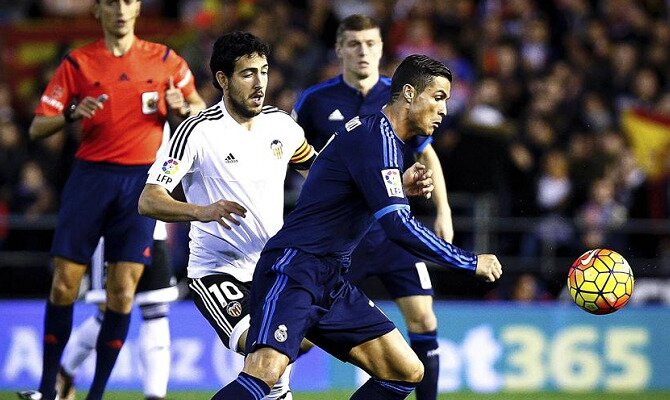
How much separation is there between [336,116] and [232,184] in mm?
1921

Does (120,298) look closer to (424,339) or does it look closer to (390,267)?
(390,267)

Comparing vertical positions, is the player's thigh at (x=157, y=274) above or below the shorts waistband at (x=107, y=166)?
below

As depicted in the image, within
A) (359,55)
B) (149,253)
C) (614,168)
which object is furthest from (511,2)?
(149,253)

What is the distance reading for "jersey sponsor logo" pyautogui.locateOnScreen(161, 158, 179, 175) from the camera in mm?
7332

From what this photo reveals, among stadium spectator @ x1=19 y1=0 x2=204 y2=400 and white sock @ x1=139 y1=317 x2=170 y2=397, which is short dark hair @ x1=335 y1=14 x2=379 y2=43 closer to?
stadium spectator @ x1=19 y1=0 x2=204 y2=400

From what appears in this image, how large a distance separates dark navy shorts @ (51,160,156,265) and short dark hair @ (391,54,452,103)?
8.23ft

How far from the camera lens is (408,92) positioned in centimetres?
710

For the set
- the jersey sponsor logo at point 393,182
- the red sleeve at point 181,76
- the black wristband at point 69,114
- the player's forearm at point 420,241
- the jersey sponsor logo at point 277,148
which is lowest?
the player's forearm at point 420,241

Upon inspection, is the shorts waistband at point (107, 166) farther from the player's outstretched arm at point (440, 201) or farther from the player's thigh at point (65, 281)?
the player's outstretched arm at point (440, 201)

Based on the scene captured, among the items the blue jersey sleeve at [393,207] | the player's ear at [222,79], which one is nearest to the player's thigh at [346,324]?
the blue jersey sleeve at [393,207]

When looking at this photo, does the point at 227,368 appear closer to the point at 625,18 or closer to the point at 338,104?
the point at 338,104

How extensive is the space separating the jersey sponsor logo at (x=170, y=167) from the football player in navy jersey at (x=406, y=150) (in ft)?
6.62

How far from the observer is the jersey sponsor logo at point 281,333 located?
675 centimetres

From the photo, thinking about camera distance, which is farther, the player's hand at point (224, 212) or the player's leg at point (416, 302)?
the player's leg at point (416, 302)
